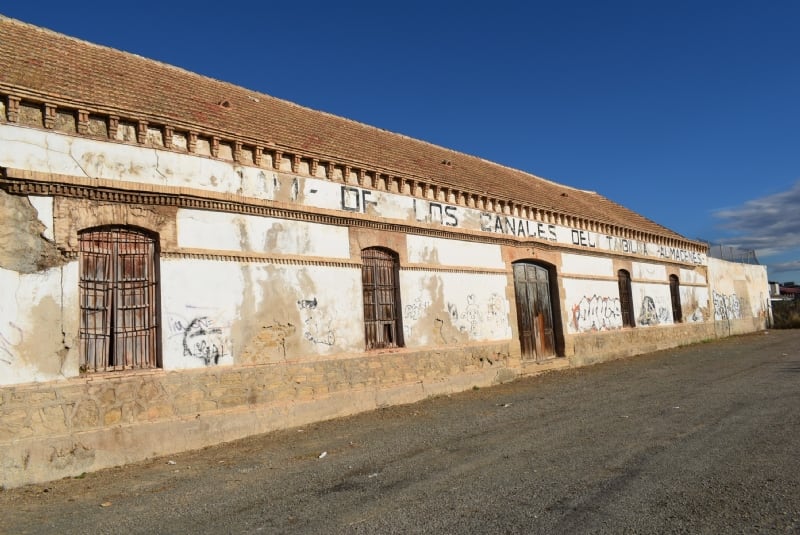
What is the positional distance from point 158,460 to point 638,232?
1797cm

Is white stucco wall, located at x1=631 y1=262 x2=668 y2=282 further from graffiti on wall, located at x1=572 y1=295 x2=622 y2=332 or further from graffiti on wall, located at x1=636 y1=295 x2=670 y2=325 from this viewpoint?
graffiti on wall, located at x1=572 y1=295 x2=622 y2=332

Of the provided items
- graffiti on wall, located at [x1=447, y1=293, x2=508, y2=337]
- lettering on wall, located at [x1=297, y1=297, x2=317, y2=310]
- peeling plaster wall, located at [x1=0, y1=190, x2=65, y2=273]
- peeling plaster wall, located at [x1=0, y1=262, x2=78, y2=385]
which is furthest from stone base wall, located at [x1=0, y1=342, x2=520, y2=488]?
graffiti on wall, located at [x1=447, y1=293, x2=508, y2=337]

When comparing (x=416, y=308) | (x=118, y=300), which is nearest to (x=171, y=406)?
(x=118, y=300)

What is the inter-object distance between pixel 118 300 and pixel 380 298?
4873 millimetres

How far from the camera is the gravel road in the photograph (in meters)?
4.43

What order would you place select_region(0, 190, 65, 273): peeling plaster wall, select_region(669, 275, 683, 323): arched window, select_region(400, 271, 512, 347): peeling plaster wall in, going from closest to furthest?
1. select_region(0, 190, 65, 273): peeling plaster wall
2. select_region(400, 271, 512, 347): peeling plaster wall
3. select_region(669, 275, 683, 323): arched window

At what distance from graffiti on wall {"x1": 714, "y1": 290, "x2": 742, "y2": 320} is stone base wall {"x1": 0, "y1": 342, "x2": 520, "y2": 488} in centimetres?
2019

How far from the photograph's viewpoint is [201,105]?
33.7 feet

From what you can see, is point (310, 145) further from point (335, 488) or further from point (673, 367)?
point (673, 367)

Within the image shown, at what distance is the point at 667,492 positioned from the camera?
4.77 metres

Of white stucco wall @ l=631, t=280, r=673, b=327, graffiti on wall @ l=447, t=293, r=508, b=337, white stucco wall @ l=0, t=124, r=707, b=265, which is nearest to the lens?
white stucco wall @ l=0, t=124, r=707, b=265

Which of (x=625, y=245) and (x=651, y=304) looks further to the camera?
(x=651, y=304)

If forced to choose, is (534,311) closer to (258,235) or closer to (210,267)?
(258,235)

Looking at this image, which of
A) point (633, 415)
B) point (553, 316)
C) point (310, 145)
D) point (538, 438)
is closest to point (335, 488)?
point (538, 438)
